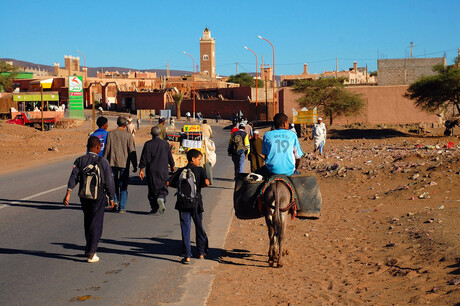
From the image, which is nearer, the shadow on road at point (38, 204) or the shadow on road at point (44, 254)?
the shadow on road at point (44, 254)

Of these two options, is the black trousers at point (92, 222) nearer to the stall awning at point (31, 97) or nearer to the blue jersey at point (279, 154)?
the blue jersey at point (279, 154)

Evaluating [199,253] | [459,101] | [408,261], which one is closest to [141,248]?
[199,253]

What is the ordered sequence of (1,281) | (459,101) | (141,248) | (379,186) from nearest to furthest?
(1,281) → (141,248) → (379,186) → (459,101)

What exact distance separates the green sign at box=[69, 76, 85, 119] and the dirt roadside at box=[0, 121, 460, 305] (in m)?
43.9

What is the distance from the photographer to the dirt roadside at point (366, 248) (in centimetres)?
646

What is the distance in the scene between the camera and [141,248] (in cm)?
895

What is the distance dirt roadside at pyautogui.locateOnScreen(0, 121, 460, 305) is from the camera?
646 cm

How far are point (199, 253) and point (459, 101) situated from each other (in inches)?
1495

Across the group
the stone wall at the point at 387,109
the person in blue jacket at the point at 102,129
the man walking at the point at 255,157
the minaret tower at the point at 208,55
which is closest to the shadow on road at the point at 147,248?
the person in blue jacket at the point at 102,129

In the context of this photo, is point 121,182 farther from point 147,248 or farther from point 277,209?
point 277,209

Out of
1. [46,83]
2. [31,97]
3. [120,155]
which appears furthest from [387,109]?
[46,83]

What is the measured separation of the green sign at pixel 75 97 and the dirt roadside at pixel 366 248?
43.9 metres

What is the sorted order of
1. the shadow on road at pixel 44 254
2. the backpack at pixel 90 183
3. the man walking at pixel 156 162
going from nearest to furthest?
1. the backpack at pixel 90 183
2. the shadow on road at pixel 44 254
3. the man walking at pixel 156 162

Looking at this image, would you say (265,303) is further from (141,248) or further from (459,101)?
(459,101)
